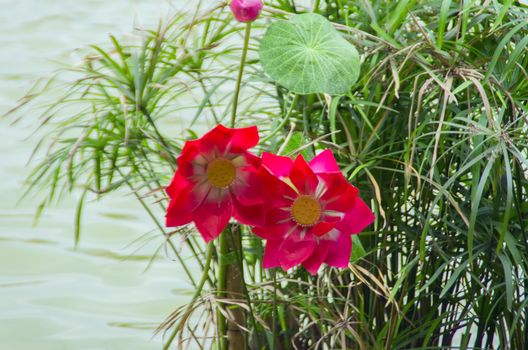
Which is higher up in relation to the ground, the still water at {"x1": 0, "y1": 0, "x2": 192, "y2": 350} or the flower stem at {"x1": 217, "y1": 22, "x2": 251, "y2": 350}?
the still water at {"x1": 0, "y1": 0, "x2": 192, "y2": 350}

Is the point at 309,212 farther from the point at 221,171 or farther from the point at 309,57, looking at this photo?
the point at 309,57

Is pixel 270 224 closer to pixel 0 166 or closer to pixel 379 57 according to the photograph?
pixel 379 57

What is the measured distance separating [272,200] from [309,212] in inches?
1.4

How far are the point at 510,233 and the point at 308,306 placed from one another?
0.26 m

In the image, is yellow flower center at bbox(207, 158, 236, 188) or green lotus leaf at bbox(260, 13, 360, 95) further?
green lotus leaf at bbox(260, 13, 360, 95)

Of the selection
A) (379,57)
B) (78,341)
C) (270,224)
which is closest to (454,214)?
(379,57)

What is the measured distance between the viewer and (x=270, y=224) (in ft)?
2.65

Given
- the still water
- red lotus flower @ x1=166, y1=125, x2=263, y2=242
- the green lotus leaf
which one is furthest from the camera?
the still water

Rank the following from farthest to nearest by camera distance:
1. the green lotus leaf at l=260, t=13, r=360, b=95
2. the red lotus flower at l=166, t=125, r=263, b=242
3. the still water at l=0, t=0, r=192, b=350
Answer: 1. the still water at l=0, t=0, r=192, b=350
2. the green lotus leaf at l=260, t=13, r=360, b=95
3. the red lotus flower at l=166, t=125, r=263, b=242

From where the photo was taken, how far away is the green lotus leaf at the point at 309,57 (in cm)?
91

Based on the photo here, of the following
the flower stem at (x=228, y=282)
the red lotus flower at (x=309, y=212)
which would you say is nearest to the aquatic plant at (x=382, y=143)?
the flower stem at (x=228, y=282)

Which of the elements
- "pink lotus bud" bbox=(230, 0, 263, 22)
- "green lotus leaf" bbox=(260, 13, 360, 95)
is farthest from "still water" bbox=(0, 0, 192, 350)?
"pink lotus bud" bbox=(230, 0, 263, 22)

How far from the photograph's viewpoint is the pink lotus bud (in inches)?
30.9

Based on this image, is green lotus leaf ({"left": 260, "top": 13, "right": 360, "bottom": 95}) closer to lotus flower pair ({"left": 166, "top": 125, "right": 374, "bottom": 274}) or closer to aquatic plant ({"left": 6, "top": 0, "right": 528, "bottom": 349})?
aquatic plant ({"left": 6, "top": 0, "right": 528, "bottom": 349})
